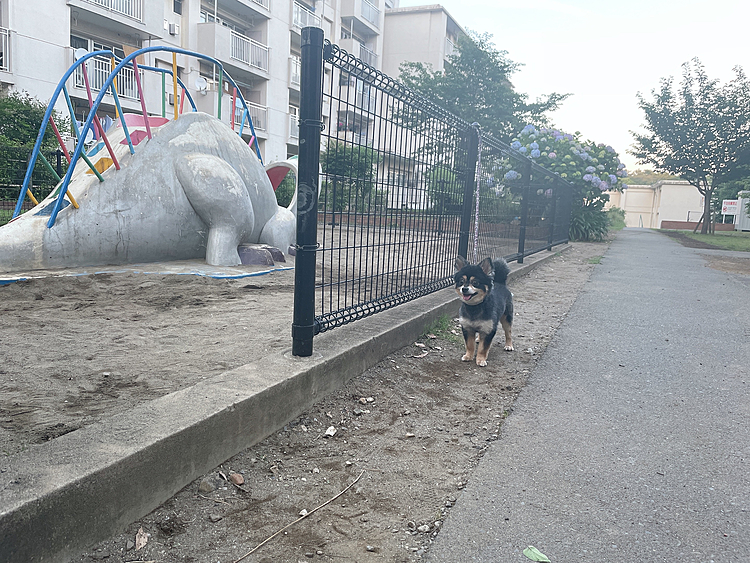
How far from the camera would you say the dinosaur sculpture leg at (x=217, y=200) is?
6199 mm

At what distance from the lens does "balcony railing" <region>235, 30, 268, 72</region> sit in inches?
875

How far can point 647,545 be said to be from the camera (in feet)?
6.42

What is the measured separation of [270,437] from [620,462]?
163 cm

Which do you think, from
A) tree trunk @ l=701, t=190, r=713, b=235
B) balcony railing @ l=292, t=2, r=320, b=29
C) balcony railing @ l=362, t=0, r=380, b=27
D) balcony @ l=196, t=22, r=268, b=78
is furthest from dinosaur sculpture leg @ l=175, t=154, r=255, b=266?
tree trunk @ l=701, t=190, r=713, b=235

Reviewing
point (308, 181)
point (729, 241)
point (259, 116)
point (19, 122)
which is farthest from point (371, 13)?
point (308, 181)

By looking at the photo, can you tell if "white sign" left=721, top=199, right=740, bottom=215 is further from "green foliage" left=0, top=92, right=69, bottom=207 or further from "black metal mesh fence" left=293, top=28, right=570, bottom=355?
"green foliage" left=0, top=92, right=69, bottom=207

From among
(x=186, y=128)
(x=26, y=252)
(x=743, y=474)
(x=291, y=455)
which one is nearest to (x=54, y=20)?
(x=186, y=128)

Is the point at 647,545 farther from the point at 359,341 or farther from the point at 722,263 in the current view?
the point at 722,263

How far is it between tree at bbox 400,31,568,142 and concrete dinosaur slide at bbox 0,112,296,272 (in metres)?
24.1

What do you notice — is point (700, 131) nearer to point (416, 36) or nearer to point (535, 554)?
point (416, 36)

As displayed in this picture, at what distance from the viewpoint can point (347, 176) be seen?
3.61m

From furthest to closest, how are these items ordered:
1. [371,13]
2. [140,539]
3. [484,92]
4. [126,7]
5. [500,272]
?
[371,13], [484,92], [126,7], [500,272], [140,539]

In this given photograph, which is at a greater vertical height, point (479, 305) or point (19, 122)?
point (19, 122)

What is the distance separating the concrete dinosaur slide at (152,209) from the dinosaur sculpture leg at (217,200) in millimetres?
11
